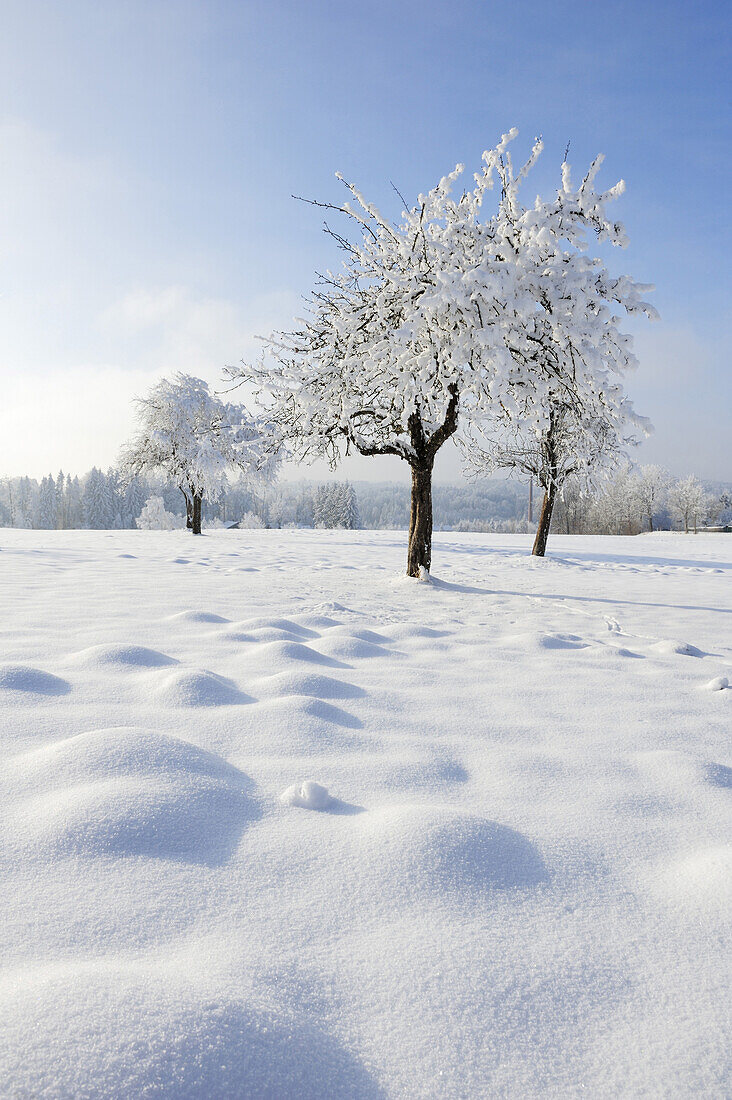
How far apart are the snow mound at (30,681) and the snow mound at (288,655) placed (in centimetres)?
126

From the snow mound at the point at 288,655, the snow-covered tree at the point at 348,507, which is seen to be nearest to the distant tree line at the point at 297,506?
the snow-covered tree at the point at 348,507

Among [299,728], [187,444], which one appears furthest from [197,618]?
[187,444]

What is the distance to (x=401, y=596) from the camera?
756 cm

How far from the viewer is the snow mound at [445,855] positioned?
156 cm

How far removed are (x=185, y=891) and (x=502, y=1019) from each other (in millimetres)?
845

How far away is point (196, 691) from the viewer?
2945 millimetres

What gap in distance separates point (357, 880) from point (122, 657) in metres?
2.47

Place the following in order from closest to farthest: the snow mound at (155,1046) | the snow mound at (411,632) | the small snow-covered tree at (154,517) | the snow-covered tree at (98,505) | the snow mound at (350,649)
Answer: the snow mound at (155,1046) < the snow mound at (350,649) < the snow mound at (411,632) < the small snow-covered tree at (154,517) < the snow-covered tree at (98,505)

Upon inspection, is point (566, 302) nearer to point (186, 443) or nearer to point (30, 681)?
point (30, 681)

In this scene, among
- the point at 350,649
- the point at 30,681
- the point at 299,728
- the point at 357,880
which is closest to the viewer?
the point at 357,880

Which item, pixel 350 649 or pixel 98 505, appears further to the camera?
pixel 98 505

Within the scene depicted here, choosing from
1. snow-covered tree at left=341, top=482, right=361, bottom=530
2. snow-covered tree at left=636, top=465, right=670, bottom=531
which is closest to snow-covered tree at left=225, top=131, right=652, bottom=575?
snow-covered tree at left=636, top=465, right=670, bottom=531

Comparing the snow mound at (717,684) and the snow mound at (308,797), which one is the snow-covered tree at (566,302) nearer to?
the snow mound at (717,684)

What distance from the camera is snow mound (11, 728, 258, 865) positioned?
163cm
